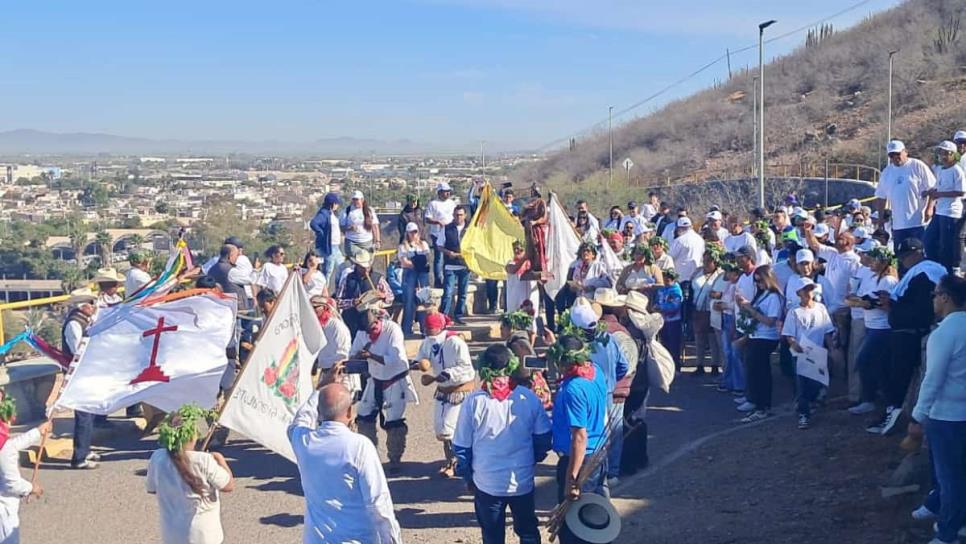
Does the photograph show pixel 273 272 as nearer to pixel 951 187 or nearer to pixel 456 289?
pixel 456 289

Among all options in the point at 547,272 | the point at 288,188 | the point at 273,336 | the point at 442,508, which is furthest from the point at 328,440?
the point at 288,188

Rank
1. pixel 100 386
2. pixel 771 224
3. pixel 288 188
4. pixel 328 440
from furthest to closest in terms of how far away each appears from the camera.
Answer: pixel 288 188 → pixel 771 224 → pixel 100 386 → pixel 328 440

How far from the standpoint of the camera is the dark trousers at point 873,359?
1000 centimetres

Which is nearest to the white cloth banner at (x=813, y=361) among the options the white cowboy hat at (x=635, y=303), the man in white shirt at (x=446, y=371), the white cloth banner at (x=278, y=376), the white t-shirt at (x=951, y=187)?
the white cowboy hat at (x=635, y=303)

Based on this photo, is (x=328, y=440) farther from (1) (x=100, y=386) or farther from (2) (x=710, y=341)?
(2) (x=710, y=341)

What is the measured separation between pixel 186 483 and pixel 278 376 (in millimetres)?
1960

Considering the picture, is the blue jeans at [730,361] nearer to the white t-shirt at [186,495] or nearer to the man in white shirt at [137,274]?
the man in white shirt at [137,274]

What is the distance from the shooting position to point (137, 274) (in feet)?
39.2

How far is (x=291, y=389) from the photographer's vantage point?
8.72 metres

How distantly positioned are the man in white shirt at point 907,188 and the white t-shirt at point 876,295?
2263mm

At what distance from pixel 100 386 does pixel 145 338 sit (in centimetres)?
57

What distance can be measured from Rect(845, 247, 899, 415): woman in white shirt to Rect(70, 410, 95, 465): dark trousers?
765 centimetres

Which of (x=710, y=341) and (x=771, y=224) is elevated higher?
(x=771, y=224)

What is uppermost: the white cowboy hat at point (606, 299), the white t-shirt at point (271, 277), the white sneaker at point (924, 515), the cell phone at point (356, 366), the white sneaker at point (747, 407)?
the white cowboy hat at point (606, 299)
